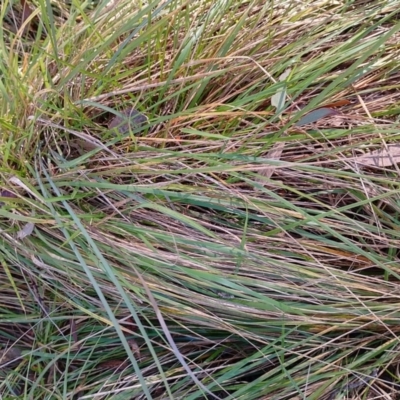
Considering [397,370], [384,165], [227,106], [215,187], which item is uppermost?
[227,106]

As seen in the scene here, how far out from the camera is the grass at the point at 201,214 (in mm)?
1044

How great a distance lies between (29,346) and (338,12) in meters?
1.08

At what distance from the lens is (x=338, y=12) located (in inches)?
48.0

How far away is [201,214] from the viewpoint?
111 cm

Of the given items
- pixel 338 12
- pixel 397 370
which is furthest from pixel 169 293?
pixel 338 12

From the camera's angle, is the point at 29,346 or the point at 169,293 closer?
the point at 169,293

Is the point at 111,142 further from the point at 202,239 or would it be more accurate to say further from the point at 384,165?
the point at 384,165

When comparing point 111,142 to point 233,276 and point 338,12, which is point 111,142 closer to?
point 233,276

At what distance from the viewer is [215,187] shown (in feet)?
3.52

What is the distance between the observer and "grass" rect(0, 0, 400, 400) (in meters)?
1.04

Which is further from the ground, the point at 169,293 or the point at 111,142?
the point at 111,142

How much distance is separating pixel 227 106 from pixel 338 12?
39cm

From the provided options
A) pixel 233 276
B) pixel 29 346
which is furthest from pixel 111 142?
pixel 29 346

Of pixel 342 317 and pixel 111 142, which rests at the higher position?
pixel 111 142
